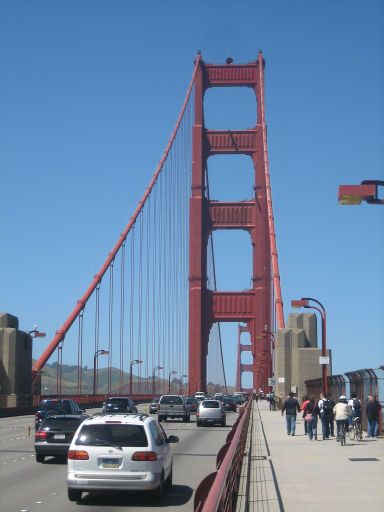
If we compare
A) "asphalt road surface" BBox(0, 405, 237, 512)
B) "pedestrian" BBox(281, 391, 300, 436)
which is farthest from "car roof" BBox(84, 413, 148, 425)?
"pedestrian" BBox(281, 391, 300, 436)

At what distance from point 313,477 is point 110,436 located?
175 inches

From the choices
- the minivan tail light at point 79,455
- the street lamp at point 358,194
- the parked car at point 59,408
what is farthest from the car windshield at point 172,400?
the minivan tail light at point 79,455

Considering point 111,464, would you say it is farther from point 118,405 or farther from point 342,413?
point 118,405

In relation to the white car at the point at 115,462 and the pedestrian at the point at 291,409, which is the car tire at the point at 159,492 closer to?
the white car at the point at 115,462

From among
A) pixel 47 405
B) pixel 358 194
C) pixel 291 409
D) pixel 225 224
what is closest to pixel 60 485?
pixel 358 194

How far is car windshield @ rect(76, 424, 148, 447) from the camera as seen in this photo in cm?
1291

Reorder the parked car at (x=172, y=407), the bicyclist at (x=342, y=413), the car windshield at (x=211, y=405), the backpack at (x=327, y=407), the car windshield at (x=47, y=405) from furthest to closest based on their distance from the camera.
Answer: the parked car at (x=172, y=407) → the car windshield at (x=211, y=405) → the car windshield at (x=47, y=405) → the backpack at (x=327, y=407) → the bicyclist at (x=342, y=413)

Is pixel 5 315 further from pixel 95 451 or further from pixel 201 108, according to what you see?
pixel 95 451

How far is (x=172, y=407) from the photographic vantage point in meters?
44.6

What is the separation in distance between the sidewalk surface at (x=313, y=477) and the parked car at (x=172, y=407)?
19.0 meters

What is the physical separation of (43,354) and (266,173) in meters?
32.3

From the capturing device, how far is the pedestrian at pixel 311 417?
27.4 m

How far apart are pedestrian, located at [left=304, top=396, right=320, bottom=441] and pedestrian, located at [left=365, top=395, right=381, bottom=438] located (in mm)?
1664

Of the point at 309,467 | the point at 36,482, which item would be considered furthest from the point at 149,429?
the point at 309,467
